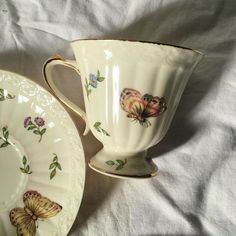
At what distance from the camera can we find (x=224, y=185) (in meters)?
0.57

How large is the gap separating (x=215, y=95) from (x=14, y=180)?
0.30 metres

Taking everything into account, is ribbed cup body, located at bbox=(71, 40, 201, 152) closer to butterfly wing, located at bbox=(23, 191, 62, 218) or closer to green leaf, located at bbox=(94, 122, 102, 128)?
green leaf, located at bbox=(94, 122, 102, 128)

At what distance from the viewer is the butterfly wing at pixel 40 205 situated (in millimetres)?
558

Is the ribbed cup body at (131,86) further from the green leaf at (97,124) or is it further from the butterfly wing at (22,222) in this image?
the butterfly wing at (22,222)

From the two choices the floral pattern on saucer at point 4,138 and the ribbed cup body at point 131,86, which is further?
the floral pattern on saucer at point 4,138

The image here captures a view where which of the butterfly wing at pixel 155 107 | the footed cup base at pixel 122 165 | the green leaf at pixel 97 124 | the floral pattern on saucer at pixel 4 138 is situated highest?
the butterfly wing at pixel 155 107

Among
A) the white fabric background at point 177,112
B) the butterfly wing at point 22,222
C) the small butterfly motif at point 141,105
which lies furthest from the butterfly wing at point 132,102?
the butterfly wing at point 22,222

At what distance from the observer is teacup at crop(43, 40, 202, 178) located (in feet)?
1.52

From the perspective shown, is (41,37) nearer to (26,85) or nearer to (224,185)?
(26,85)

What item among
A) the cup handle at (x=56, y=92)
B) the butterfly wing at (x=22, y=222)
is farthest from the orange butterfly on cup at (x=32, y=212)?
the cup handle at (x=56, y=92)

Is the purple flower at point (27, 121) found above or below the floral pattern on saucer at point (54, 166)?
above

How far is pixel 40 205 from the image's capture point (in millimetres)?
562

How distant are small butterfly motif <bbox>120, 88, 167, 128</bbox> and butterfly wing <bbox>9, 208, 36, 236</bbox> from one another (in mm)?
211

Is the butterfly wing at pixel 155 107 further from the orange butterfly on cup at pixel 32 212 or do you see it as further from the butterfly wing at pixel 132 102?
the orange butterfly on cup at pixel 32 212
